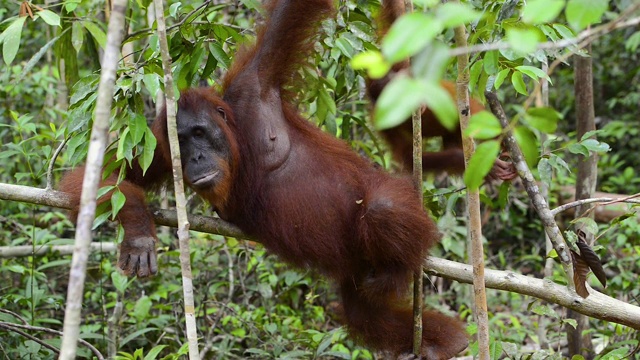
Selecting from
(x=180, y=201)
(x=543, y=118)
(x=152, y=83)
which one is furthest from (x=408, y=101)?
(x=152, y=83)

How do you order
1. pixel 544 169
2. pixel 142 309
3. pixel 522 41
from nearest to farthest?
1. pixel 522 41
2. pixel 544 169
3. pixel 142 309

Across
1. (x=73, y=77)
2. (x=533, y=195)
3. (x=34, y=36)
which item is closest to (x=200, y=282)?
(x=73, y=77)

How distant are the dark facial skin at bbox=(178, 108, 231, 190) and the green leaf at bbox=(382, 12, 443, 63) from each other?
2220 mm

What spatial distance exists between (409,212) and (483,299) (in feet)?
2.49

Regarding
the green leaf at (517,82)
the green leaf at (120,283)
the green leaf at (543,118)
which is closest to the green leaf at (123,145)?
the green leaf at (517,82)

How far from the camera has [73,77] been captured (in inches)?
157

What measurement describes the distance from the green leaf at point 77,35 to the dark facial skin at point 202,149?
665 millimetres

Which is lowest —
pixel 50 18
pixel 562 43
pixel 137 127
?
pixel 562 43

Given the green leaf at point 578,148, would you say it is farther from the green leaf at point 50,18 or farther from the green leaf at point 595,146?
the green leaf at point 50,18

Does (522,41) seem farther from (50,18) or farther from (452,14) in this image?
(50,18)

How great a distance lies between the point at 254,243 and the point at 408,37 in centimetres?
414

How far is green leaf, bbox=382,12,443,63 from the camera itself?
1.06m

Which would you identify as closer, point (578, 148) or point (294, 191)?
point (578, 148)

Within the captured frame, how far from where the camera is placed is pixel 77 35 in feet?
11.7
